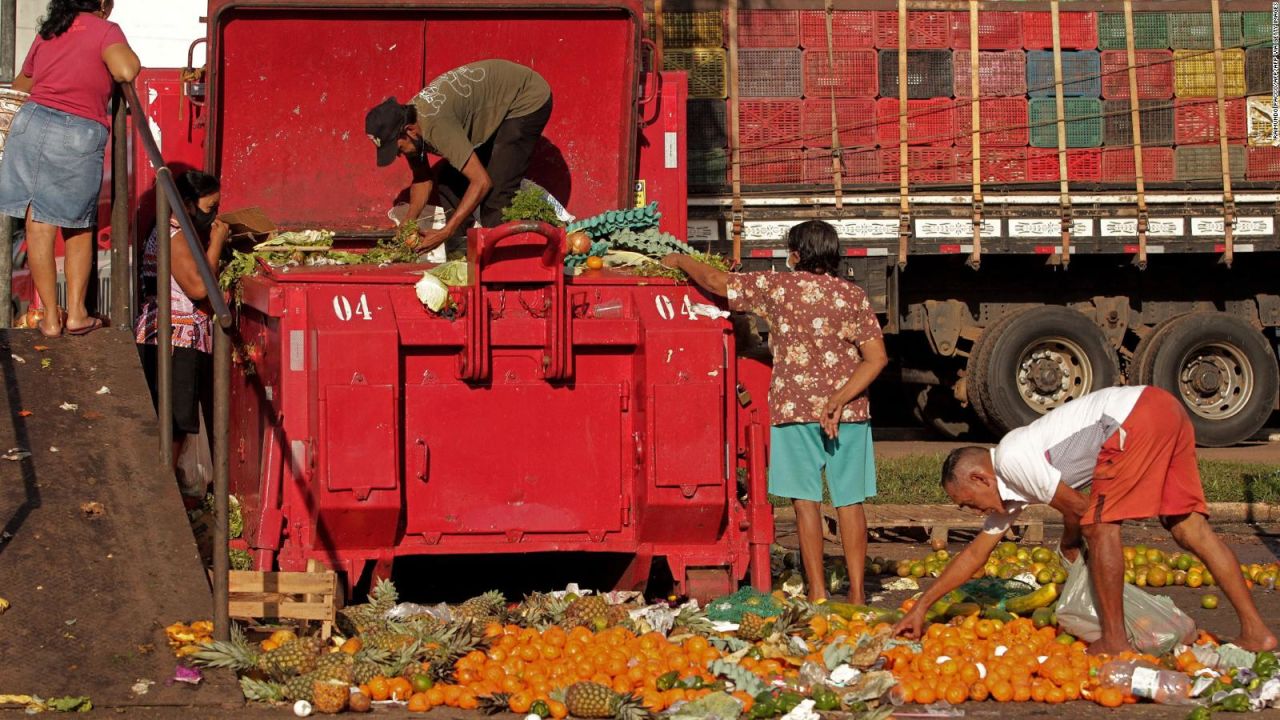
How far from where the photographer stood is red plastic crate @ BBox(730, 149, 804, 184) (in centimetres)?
1390

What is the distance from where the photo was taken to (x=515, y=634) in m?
6.34

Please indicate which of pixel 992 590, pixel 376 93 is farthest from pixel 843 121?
pixel 992 590

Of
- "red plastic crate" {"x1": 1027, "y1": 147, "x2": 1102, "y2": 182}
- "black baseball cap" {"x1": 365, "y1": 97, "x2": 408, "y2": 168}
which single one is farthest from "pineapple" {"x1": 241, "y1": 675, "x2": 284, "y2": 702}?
"red plastic crate" {"x1": 1027, "y1": 147, "x2": 1102, "y2": 182}

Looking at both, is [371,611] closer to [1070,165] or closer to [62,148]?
[62,148]

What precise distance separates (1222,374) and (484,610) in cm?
1026

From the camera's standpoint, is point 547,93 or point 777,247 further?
point 777,247

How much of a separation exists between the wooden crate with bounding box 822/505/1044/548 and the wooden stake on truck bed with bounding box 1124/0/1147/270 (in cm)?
503

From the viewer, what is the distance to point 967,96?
46.5ft

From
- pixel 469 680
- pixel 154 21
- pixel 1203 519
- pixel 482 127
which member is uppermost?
pixel 154 21

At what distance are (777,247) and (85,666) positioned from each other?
8.94 metres

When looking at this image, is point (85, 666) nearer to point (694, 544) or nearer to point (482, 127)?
point (694, 544)

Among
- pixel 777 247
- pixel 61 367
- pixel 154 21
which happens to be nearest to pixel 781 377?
pixel 61 367

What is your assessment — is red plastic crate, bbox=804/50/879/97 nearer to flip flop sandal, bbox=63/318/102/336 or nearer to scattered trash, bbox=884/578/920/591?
scattered trash, bbox=884/578/920/591

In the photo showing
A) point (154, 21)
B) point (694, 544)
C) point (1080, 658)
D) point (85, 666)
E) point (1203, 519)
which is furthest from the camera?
point (154, 21)
